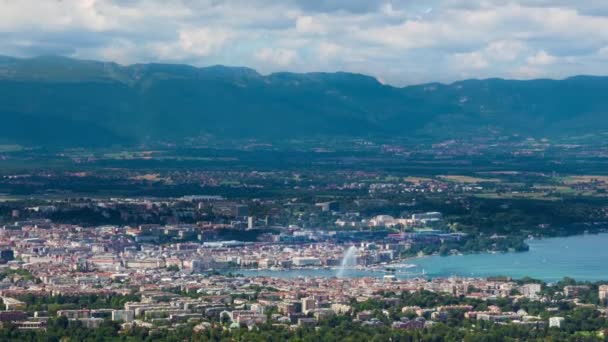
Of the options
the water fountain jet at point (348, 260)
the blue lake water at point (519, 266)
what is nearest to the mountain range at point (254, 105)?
the blue lake water at point (519, 266)

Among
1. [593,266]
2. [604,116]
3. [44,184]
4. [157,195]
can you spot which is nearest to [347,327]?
[593,266]

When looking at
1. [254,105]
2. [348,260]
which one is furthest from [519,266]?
[254,105]

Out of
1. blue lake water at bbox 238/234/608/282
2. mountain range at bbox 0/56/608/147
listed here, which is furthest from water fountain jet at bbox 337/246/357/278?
mountain range at bbox 0/56/608/147

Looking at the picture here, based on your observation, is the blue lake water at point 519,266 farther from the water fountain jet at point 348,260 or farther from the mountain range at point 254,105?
the mountain range at point 254,105

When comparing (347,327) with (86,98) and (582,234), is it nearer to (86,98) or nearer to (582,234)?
(582,234)

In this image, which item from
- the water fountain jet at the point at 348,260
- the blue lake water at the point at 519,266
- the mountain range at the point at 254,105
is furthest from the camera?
the mountain range at the point at 254,105

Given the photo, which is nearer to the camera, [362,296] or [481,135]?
[362,296]
